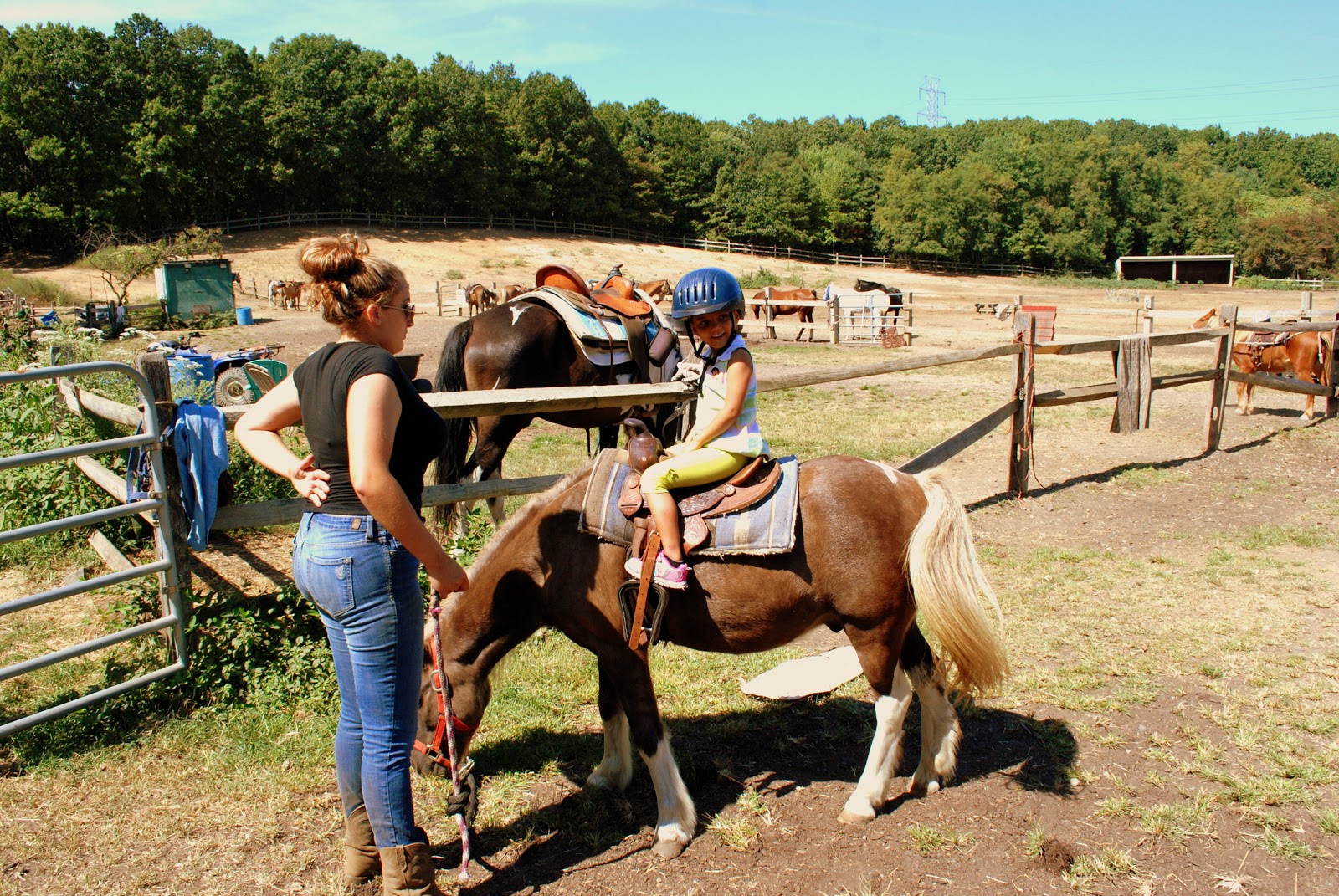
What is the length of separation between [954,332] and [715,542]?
23373mm

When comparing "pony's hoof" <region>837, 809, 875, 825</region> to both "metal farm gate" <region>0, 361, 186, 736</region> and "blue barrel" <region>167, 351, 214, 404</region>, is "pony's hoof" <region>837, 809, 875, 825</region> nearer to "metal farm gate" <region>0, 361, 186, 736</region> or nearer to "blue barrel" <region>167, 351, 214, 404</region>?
"metal farm gate" <region>0, 361, 186, 736</region>

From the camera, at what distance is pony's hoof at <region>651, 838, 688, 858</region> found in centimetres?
314

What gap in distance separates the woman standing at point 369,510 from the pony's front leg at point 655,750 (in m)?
0.80

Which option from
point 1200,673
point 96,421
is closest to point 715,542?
point 1200,673

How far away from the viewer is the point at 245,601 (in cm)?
415

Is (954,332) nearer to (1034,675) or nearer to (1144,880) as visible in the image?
(1034,675)

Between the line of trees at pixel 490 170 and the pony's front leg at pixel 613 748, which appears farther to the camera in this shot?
the line of trees at pixel 490 170

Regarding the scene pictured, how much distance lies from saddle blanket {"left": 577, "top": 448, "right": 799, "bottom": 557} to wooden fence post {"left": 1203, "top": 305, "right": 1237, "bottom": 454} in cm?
858

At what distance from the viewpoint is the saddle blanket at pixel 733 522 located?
124 inches

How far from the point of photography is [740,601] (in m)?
3.18

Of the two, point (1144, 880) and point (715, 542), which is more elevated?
→ point (715, 542)

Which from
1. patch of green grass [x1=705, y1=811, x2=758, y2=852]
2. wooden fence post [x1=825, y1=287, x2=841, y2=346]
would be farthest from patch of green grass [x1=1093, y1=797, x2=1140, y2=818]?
wooden fence post [x1=825, y1=287, x2=841, y2=346]

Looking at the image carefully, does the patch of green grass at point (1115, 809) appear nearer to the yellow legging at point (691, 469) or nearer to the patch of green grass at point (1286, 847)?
the patch of green grass at point (1286, 847)

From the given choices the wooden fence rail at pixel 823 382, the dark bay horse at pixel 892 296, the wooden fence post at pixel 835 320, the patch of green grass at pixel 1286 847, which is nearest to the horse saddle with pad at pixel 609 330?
the wooden fence rail at pixel 823 382
